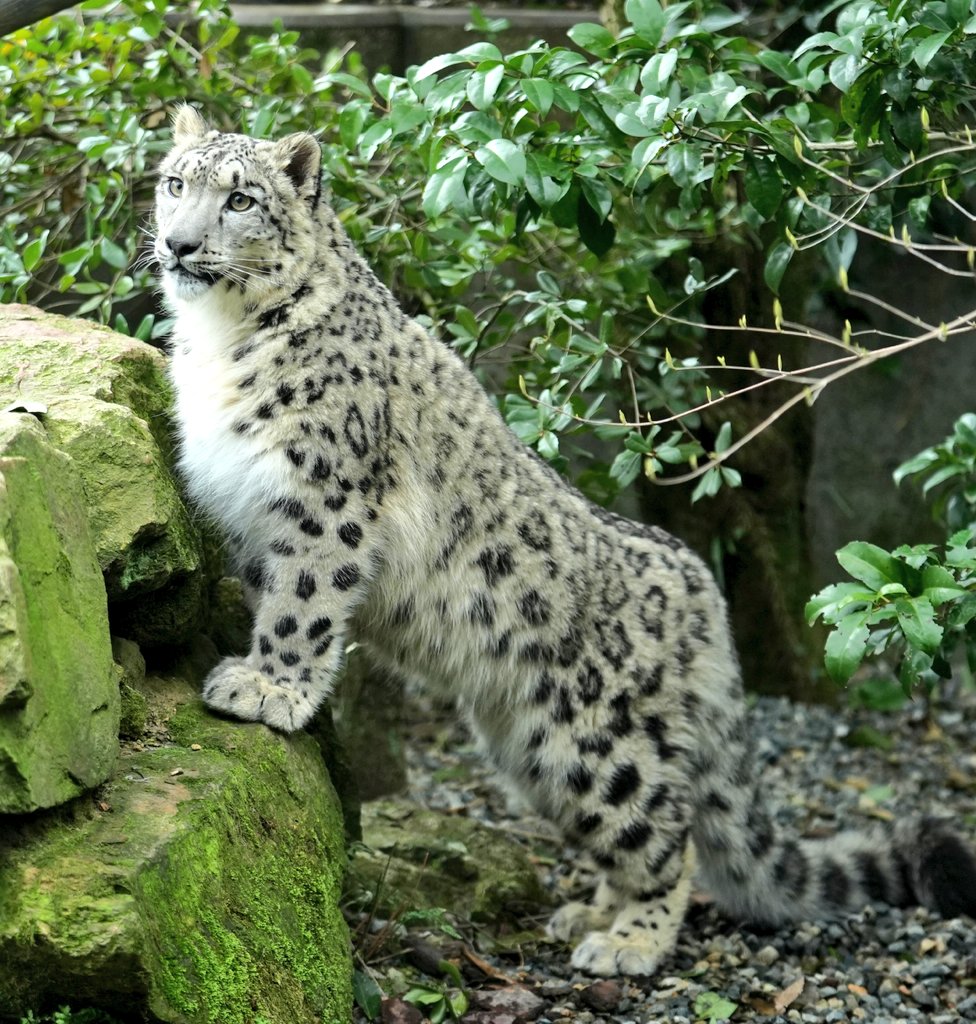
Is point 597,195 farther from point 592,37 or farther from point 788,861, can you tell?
point 788,861

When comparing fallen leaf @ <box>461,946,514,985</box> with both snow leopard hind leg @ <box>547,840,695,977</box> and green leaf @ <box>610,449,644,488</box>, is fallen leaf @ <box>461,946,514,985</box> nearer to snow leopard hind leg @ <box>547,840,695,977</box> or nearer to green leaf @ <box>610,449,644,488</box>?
snow leopard hind leg @ <box>547,840,695,977</box>

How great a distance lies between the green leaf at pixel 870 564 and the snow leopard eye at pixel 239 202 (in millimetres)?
2181

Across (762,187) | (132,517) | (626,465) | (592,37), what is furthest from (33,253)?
(762,187)

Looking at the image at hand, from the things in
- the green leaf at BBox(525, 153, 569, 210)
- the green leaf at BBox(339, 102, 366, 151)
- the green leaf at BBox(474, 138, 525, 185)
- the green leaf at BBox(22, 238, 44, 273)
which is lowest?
the green leaf at BBox(22, 238, 44, 273)

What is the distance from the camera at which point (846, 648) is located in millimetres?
3396

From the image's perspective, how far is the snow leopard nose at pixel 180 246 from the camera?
13.8 ft

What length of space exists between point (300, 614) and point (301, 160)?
151cm

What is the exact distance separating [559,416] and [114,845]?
2.49 metres

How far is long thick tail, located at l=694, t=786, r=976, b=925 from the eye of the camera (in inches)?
207

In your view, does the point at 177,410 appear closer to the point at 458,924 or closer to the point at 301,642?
the point at 301,642

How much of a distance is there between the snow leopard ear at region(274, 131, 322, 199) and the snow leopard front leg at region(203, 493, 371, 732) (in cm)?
110

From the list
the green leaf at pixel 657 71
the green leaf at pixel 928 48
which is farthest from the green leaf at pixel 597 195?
the green leaf at pixel 928 48

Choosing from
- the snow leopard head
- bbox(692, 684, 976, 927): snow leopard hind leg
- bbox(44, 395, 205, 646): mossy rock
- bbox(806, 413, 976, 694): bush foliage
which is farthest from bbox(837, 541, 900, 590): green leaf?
the snow leopard head

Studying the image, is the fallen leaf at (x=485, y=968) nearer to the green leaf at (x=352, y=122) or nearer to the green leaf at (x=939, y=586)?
the green leaf at (x=939, y=586)
